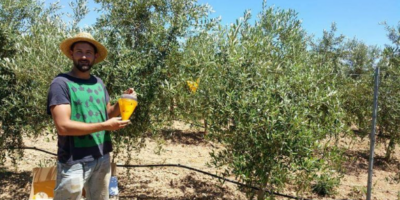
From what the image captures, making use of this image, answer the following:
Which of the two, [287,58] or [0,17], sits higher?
[0,17]

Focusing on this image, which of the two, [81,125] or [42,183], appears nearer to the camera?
[81,125]

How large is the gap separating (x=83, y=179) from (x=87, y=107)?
0.63 meters

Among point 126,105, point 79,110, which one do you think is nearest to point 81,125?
point 79,110

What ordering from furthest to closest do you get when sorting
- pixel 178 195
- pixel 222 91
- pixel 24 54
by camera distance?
pixel 178 195, pixel 24 54, pixel 222 91

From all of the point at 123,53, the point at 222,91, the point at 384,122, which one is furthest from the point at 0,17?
the point at 384,122

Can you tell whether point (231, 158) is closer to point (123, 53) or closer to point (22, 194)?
point (123, 53)

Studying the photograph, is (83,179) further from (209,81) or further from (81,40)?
(209,81)

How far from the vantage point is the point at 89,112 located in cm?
258

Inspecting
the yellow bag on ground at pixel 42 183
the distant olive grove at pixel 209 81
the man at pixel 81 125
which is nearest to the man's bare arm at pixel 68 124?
the man at pixel 81 125

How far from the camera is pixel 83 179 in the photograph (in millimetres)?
2586

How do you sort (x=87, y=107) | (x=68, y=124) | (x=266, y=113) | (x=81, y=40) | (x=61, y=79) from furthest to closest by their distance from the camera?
(x=266, y=113) → (x=81, y=40) → (x=87, y=107) → (x=61, y=79) → (x=68, y=124)

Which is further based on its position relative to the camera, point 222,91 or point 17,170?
point 17,170

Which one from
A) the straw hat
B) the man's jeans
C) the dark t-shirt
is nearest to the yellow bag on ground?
the man's jeans

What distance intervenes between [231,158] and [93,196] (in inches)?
65.2
